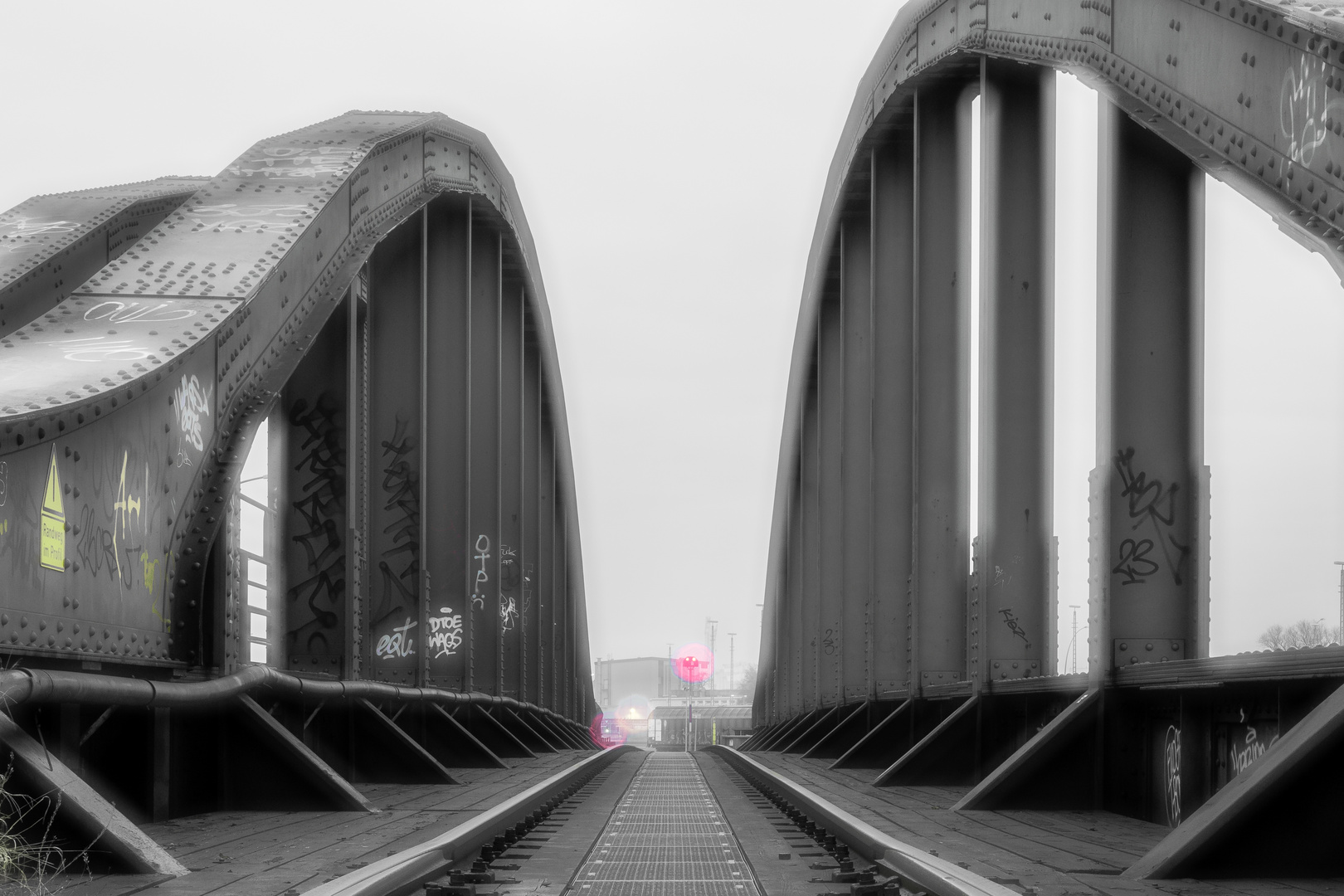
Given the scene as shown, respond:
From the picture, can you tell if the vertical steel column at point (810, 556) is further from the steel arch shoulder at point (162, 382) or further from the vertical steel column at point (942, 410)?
the steel arch shoulder at point (162, 382)

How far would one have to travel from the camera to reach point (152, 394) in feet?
22.3

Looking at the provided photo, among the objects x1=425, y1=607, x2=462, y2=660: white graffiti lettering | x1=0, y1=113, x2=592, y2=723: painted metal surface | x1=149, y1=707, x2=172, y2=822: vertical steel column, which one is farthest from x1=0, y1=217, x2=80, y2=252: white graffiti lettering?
x1=149, y1=707, x2=172, y2=822: vertical steel column

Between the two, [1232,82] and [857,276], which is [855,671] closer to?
[857,276]

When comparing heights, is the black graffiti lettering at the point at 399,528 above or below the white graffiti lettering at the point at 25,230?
below

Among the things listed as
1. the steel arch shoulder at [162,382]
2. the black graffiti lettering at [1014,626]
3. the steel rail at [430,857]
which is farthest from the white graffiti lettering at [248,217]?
the black graffiti lettering at [1014,626]

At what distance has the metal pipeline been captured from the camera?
511 centimetres

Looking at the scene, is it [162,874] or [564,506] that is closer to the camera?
[162,874]

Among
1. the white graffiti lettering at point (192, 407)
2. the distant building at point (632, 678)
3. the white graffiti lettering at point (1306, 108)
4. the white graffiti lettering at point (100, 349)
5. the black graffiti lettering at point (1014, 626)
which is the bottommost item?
the distant building at point (632, 678)

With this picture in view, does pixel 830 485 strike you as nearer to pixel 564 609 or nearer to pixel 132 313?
pixel 564 609

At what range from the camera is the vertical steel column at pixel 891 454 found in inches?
614

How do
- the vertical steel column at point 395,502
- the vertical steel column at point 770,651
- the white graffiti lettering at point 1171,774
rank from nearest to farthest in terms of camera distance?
the white graffiti lettering at point 1171,774, the vertical steel column at point 395,502, the vertical steel column at point 770,651

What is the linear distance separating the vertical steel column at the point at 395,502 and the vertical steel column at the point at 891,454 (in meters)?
4.76

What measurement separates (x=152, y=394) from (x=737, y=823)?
159 inches

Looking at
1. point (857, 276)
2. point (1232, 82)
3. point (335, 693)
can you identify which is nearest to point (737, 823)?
point (335, 693)
